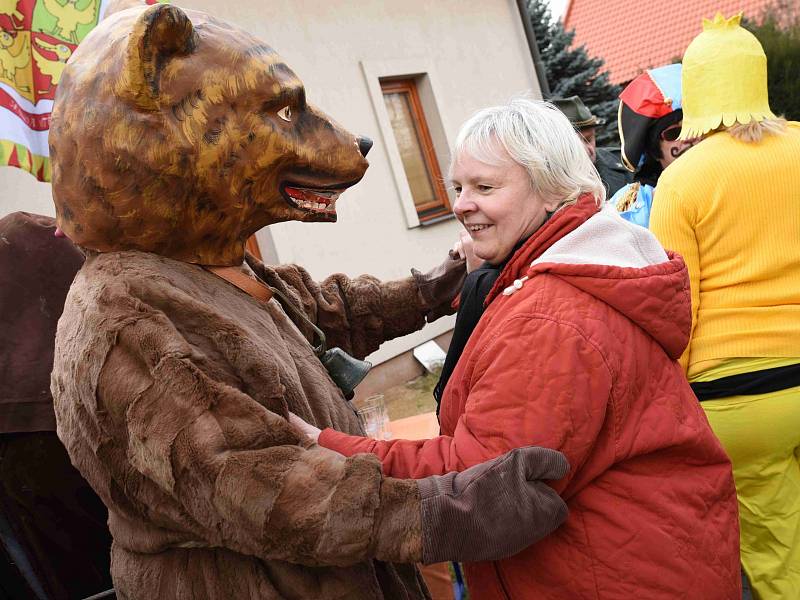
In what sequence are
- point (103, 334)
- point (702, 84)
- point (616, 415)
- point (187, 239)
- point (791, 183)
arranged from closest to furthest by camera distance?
point (103, 334)
point (616, 415)
point (187, 239)
point (791, 183)
point (702, 84)

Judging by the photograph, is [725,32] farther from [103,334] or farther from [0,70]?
[0,70]

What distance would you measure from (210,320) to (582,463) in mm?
841

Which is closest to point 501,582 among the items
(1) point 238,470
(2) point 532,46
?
(1) point 238,470

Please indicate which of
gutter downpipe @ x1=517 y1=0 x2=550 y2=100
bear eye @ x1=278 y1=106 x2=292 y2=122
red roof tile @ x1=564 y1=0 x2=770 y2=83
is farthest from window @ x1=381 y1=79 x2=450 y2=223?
red roof tile @ x1=564 y1=0 x2=770 y2=83

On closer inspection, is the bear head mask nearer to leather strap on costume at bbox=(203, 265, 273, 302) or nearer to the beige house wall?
leather strap on costume at bbox=(203, 265, 273, 302)

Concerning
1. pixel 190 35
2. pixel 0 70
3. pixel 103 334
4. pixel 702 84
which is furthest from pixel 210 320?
pixel 702 84

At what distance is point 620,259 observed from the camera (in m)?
1.76

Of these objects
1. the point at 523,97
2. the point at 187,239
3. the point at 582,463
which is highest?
the point at 523,97

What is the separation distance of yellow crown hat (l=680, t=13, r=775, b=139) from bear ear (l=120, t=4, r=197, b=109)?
1897 millimetres

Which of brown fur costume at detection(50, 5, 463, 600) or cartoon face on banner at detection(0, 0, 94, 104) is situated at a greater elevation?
cartoon face on banner at detection(0, 0, 94, 104)

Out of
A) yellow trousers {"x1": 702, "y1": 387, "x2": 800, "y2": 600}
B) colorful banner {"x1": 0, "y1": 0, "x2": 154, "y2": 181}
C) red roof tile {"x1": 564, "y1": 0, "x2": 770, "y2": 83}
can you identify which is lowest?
yellow trousers {"x1": 702, "y1": 387, "x2": 800, "y2": 600}

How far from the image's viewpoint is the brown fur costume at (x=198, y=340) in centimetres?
150

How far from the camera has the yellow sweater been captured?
2.62 meters

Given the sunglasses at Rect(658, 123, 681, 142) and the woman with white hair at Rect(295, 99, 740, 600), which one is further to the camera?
the sunglasses at Rect(658, 123, 681, 142)
